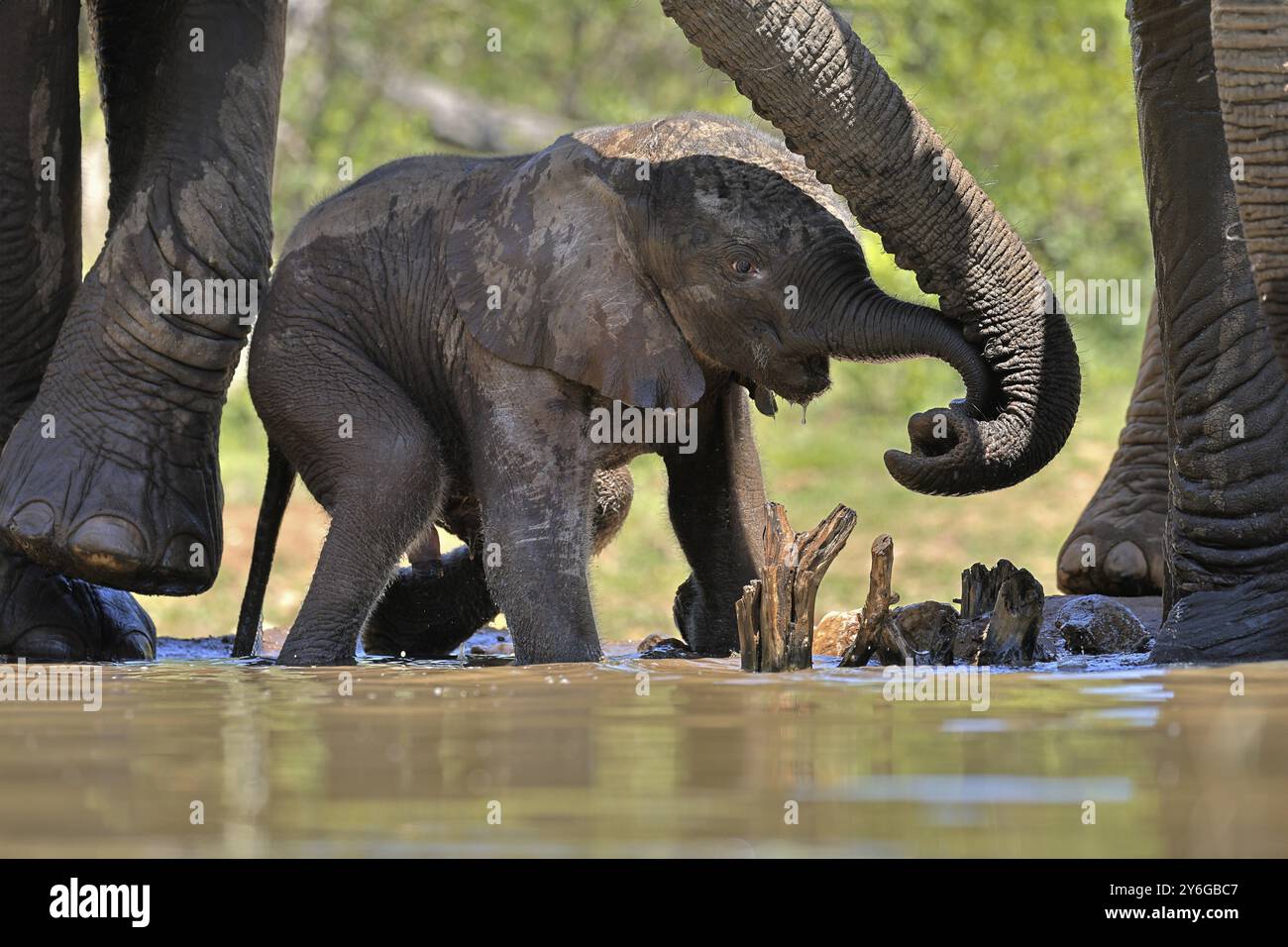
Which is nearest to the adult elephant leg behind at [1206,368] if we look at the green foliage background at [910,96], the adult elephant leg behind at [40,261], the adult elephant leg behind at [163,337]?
the adult elephant leg behind at [163,337]

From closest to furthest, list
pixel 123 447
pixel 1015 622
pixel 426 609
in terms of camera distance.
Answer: pixel 1015 622 → pixel 123 447 → pixel 426 609

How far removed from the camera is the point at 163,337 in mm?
5359

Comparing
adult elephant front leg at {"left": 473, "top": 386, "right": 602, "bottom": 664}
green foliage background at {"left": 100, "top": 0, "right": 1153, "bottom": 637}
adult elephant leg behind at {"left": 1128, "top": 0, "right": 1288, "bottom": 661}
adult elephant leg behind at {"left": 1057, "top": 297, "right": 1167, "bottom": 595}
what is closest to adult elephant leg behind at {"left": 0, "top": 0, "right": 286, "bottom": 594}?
adult elephant front leg at {"left": 473, "top": 386, "right": 602, "bottom": 664}

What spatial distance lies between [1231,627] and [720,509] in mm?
1369

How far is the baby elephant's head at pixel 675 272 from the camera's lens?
5.01 m

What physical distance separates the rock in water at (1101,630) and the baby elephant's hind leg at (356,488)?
148 cm

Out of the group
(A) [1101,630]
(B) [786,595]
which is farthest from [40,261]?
(A) [1101,630]

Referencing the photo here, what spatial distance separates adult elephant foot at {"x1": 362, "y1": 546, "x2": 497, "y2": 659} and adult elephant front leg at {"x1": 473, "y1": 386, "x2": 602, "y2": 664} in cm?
100

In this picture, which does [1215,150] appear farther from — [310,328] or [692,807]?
[692,807]

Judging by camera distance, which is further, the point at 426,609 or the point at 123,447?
the point at 426,609

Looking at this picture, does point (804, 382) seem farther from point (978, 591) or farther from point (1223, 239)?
point (1223, 239)

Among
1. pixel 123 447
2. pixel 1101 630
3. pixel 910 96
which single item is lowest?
pixel 1101 630

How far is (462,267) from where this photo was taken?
524 cm
